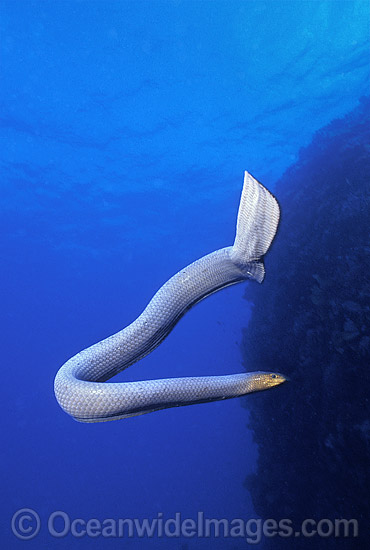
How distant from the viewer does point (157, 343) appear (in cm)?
357

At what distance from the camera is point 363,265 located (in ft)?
24.2

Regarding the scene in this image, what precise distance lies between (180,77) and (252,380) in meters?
19.8

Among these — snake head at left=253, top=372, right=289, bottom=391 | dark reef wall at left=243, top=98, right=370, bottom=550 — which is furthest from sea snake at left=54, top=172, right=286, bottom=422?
dark reef wall at left=243, top=98, right=370, bottom=550

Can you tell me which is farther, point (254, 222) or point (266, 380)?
point (266, 380)

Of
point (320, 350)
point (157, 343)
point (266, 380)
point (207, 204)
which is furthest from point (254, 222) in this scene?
point (207, 204)

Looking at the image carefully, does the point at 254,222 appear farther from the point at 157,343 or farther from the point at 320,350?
the point at 320,350

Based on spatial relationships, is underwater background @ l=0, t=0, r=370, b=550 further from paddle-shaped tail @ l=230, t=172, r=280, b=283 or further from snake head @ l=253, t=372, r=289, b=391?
paddle-shaped tail @ l=230, t=172, r=280, b=283

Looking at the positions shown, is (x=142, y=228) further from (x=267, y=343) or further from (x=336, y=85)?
(x=267, y=343)

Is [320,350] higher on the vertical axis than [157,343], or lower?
higher

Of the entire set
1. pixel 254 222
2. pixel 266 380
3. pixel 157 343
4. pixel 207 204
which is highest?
pixel 207 204

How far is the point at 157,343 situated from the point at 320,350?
578cm

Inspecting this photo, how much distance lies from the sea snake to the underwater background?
4.59 meters

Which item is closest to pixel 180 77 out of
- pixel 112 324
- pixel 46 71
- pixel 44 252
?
pixel 46 71

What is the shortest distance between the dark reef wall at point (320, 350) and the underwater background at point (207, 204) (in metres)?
0.06
